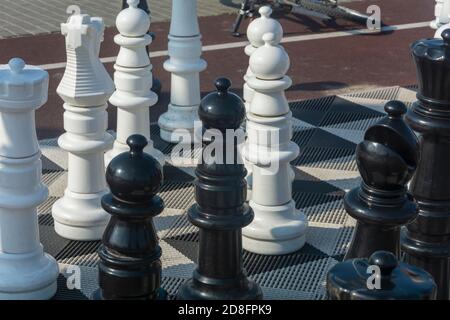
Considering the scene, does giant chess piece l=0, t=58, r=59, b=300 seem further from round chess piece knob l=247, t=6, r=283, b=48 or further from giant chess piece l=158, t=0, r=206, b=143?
giant chess piece l=158, t=0, r=206, b=143

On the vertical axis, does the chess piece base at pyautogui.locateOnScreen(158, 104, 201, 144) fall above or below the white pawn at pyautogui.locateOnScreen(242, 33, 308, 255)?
below

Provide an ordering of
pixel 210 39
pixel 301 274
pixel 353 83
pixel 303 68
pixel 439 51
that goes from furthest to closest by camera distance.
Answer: pixel 210 39 → pixel 303 68 → pixel 353 83 → pixel 301 274 → pixel 439 51

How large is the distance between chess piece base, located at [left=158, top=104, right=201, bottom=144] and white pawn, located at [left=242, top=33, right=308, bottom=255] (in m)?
1.16

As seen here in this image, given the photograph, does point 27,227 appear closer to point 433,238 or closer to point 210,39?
point 433,238

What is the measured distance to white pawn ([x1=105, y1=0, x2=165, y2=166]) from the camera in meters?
4.25

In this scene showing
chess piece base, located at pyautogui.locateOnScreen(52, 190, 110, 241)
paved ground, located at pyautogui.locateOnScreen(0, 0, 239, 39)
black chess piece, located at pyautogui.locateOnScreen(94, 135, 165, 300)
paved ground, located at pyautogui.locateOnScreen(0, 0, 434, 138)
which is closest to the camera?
black chess piece, located at pyautogui.locateOnScreen(94, 135, 165, 300)

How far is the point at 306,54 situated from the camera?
7211 millimetres

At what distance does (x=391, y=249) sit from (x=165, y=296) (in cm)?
58

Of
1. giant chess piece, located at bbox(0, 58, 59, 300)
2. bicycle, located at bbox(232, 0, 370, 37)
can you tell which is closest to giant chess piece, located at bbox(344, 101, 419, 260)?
giant chess piece, located at bbox(0, 58, 59, 300)

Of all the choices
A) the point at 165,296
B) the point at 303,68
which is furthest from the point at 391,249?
the point at 303,68

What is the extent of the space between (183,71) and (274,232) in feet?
4.95

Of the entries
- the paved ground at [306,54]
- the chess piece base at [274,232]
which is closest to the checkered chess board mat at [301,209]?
the chess piece base at [274,232]

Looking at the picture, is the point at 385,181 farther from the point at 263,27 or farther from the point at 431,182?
the point at 263,27

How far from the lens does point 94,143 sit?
364cm
